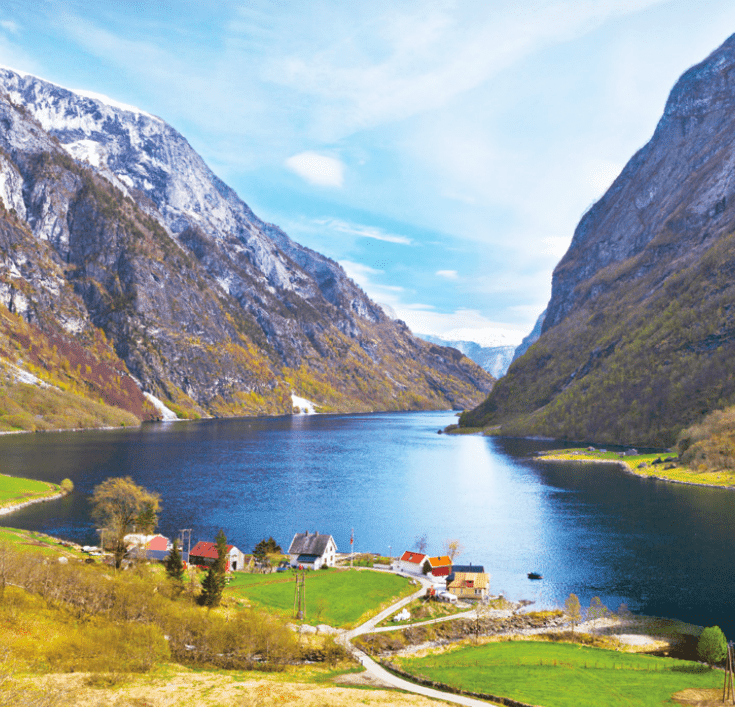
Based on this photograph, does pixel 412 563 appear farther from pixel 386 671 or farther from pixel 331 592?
pixel 386 671

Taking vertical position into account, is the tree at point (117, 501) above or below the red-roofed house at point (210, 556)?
above

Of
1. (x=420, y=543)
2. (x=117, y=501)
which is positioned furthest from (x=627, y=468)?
(x=117, y=501)

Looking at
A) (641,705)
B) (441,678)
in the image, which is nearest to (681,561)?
(641,705)

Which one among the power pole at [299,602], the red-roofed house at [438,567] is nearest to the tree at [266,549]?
the power pole at [299,602]

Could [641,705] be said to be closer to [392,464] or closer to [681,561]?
[681,561]

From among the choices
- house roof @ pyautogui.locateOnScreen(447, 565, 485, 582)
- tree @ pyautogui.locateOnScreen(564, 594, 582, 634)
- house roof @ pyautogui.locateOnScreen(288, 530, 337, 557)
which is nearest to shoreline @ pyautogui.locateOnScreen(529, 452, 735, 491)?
house roof @ pyautogui.locateOnScreen(447, 565, 485, 582)

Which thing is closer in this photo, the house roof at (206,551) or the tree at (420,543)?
the house roof at (206,551)

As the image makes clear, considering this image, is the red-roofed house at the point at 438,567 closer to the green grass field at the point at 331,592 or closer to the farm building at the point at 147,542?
the green grass field at the point at 331,592
